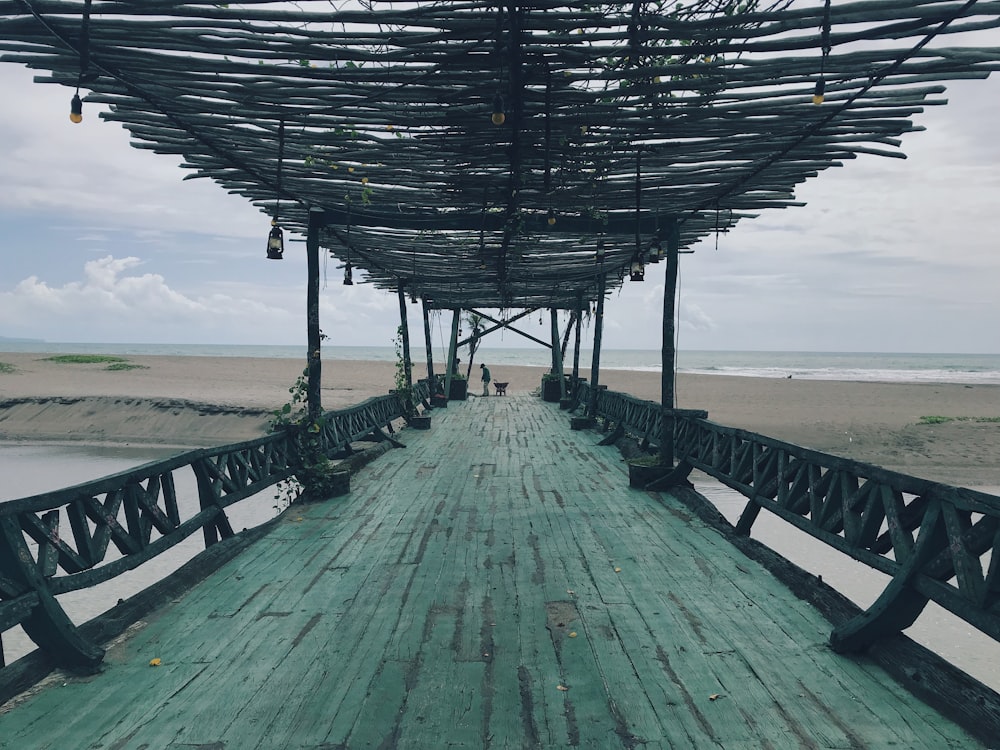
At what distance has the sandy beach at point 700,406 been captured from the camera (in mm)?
19609

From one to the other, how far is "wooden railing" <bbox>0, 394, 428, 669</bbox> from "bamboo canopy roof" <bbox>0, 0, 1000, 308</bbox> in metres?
2.76

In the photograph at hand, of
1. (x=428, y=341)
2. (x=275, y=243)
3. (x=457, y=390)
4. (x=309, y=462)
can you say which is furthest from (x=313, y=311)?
(x=457, y=390)

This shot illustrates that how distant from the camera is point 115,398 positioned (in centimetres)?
2644

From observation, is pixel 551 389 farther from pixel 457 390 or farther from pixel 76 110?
pixel 76 110

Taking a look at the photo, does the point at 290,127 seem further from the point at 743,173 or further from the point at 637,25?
the point at 743,173

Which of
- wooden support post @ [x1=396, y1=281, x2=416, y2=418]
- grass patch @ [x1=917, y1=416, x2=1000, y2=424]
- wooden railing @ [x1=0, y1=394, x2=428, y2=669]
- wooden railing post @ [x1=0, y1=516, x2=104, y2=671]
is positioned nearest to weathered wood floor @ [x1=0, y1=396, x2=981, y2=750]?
wooden railing post @ [x1=0, y1=516, x2=104, y2=671]

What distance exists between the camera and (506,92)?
181 inches

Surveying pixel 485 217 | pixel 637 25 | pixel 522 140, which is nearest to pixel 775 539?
pixel 485 217

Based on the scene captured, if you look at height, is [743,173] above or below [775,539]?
above

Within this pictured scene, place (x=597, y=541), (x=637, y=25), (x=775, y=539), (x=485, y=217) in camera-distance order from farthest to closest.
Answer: (x=775, y=539) < (x=485, y=217) < (x=597, y=541) < (x=637, y=25)

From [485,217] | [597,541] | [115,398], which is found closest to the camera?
[597,541]

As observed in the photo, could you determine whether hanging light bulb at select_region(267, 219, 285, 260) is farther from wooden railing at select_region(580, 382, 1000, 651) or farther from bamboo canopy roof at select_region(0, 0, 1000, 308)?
wooden railing at select_region(580, 382, 1000, 651)

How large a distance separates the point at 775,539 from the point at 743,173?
6016 mm

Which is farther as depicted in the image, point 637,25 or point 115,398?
point 115,398
